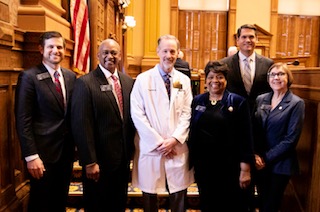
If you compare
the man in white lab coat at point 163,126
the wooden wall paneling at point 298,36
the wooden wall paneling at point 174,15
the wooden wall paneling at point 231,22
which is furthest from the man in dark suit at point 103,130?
the wooden wall paneling at point 298,36

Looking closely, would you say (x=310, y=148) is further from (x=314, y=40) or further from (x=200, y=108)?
(x=314, y=40)

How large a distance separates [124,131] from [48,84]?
24.5 inches

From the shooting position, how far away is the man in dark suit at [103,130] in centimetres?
225

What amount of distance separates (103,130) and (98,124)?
0.18 ft

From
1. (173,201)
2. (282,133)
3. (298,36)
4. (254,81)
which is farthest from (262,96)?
(298,36)

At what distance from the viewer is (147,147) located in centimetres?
232

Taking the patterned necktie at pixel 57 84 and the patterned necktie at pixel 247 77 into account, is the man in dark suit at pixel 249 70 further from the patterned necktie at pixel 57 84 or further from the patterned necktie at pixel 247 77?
the patterned necktie at pixel 57 84

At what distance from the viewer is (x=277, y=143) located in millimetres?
2340

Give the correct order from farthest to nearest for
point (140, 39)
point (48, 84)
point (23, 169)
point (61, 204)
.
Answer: point (140, 39)
point (23, 169)
point (61, 204)
point (48, 84)

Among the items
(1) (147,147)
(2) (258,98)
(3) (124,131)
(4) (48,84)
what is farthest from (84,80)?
(2) (258,98)

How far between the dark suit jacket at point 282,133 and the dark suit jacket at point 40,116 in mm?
1458

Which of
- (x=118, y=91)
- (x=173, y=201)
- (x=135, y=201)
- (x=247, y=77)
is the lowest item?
(x=135, y=201)

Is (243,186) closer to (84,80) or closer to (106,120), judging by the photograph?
(106,120)

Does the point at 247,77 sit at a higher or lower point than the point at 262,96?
higher
